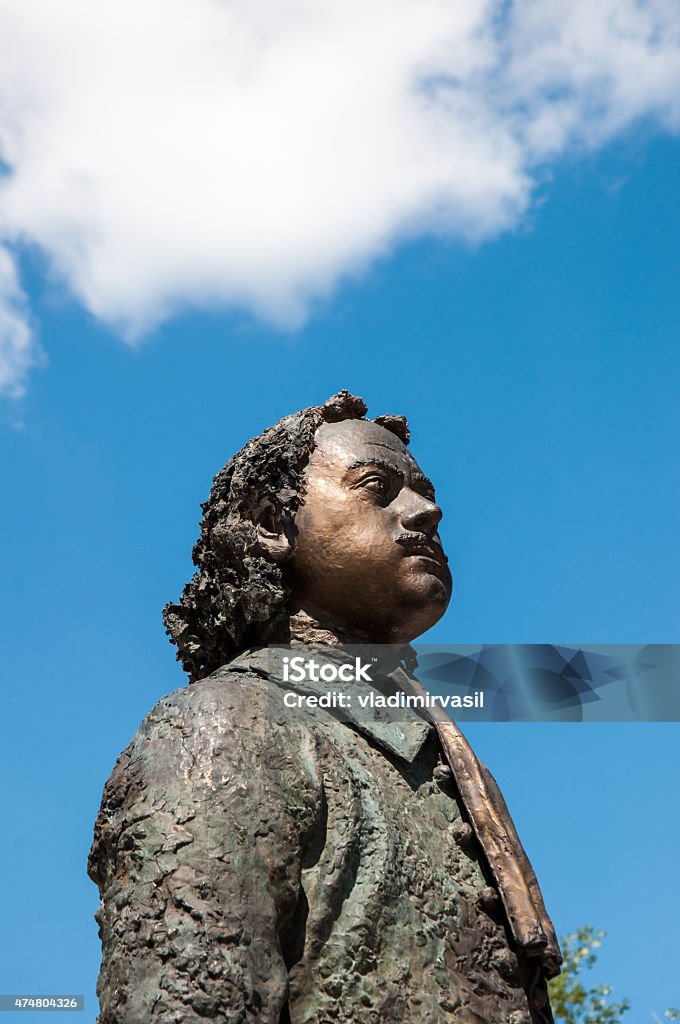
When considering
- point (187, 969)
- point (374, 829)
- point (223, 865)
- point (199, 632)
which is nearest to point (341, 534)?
point (199, 632)

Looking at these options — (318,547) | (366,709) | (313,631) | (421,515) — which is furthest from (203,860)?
(421,515)

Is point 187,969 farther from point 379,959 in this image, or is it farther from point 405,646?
point 405,646

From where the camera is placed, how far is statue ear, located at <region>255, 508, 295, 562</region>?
20.1 feet

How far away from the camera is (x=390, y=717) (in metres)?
5.93

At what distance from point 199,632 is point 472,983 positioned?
2061mm

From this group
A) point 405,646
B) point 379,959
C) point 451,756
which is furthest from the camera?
point 405,646

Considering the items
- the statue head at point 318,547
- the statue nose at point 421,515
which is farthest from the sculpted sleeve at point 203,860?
the statue nose at point 421,515

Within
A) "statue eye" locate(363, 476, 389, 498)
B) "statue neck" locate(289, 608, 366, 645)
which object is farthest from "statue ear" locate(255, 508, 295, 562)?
"statue eye" locate(363, 476, 389, 498)

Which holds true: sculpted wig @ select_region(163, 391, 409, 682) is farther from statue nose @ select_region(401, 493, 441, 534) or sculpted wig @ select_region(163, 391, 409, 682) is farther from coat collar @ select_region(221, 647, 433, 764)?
statue nose @ select_region(401, 493, 441, 534)

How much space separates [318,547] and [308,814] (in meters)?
1.35

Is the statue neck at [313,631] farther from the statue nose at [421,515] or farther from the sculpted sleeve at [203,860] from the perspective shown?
the sculpted sleeve at [203,860]

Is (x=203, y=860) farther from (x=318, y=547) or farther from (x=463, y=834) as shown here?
(x=318, y=547)

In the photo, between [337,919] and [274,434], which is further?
[274,434]

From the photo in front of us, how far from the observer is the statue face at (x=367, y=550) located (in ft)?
20.0
